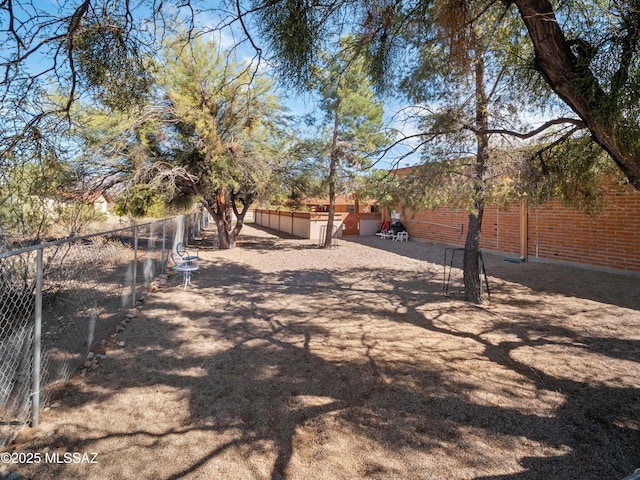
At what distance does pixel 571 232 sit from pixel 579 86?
29.4 ft

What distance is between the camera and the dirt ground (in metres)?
2.18

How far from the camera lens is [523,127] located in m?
4.51

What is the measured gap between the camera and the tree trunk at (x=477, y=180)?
4460 millimetres

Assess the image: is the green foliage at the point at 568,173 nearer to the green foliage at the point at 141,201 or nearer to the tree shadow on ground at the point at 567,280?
the tree shadow on ground at the point at 567,280

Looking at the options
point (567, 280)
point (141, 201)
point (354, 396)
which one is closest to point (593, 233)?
point (567, 280)

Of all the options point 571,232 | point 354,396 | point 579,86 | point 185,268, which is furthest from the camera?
point 571,232

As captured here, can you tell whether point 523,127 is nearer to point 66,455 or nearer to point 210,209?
point 66,455

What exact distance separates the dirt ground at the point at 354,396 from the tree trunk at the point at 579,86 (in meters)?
1.90

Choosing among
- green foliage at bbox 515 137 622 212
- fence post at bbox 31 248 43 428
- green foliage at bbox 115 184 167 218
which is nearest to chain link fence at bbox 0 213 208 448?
fence post at bbox 31 248 43 428

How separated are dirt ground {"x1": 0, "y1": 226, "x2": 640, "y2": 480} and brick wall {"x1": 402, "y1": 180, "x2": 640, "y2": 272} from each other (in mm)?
2102

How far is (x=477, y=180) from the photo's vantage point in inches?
196

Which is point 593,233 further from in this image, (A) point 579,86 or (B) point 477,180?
(A) point 579,86

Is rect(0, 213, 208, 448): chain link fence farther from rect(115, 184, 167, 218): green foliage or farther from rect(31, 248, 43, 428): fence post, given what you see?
rect(115, 184, 167, 218): green foliage

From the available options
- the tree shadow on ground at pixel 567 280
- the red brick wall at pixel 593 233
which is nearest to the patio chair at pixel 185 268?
the tree shadow on ground at pixel 567 280
